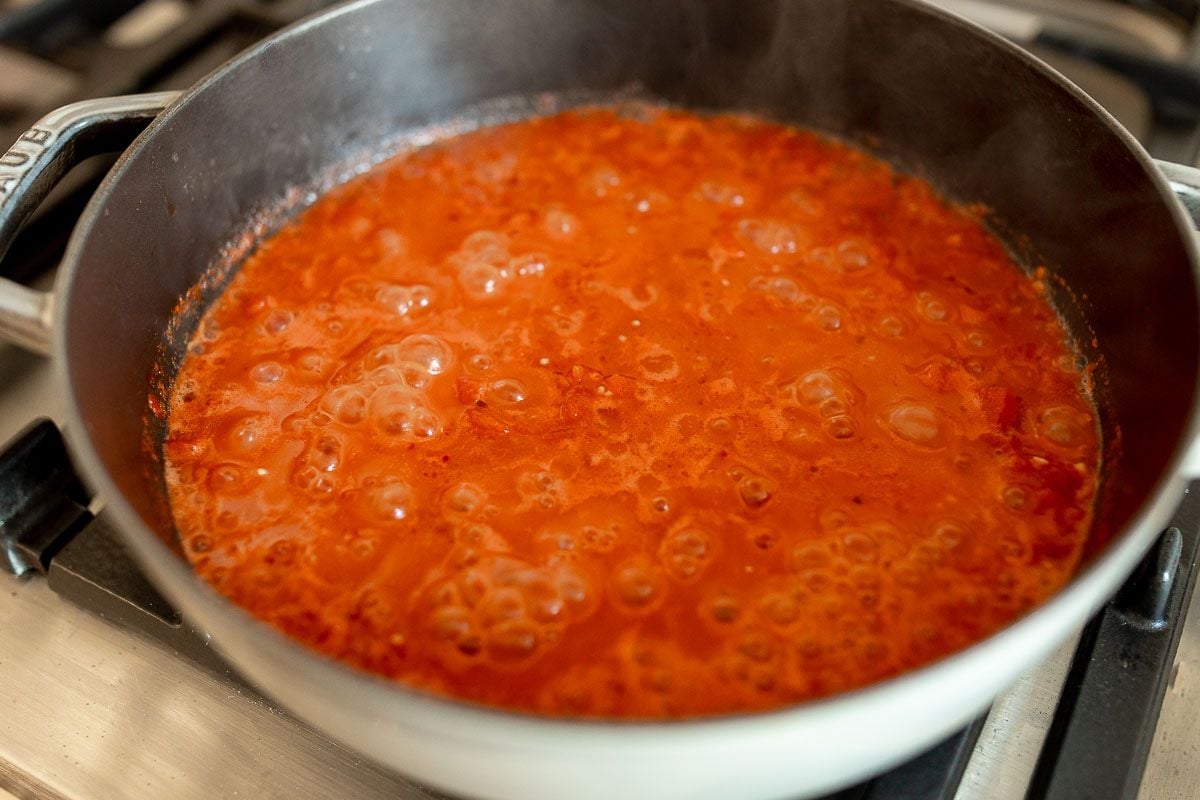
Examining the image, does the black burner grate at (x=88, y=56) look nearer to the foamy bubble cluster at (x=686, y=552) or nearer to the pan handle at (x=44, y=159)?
the pan handle at (x=44, y=159)

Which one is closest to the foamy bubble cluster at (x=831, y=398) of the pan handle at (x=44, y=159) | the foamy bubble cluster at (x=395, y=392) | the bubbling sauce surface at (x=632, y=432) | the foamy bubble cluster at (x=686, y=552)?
the bubbling sauce surface at (x=632, y=432)

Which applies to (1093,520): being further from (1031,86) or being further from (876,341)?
(1031,86)

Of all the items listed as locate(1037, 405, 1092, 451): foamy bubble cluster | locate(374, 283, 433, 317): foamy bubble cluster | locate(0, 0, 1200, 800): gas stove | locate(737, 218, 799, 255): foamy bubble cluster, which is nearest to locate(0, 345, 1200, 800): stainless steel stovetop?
locate(0, 0, 1200, 800): gas stove

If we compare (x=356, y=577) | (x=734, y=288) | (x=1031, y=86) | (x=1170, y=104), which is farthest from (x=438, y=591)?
(x=1170, y=104)

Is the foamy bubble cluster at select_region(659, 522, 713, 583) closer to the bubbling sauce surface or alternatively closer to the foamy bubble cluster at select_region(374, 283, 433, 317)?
the bubbling sauce surface

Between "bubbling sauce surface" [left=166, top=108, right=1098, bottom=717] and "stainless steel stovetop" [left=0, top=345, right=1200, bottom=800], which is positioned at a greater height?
"bubbling sauce surface" [left=166, top=108, right=1098, bottom=717]
